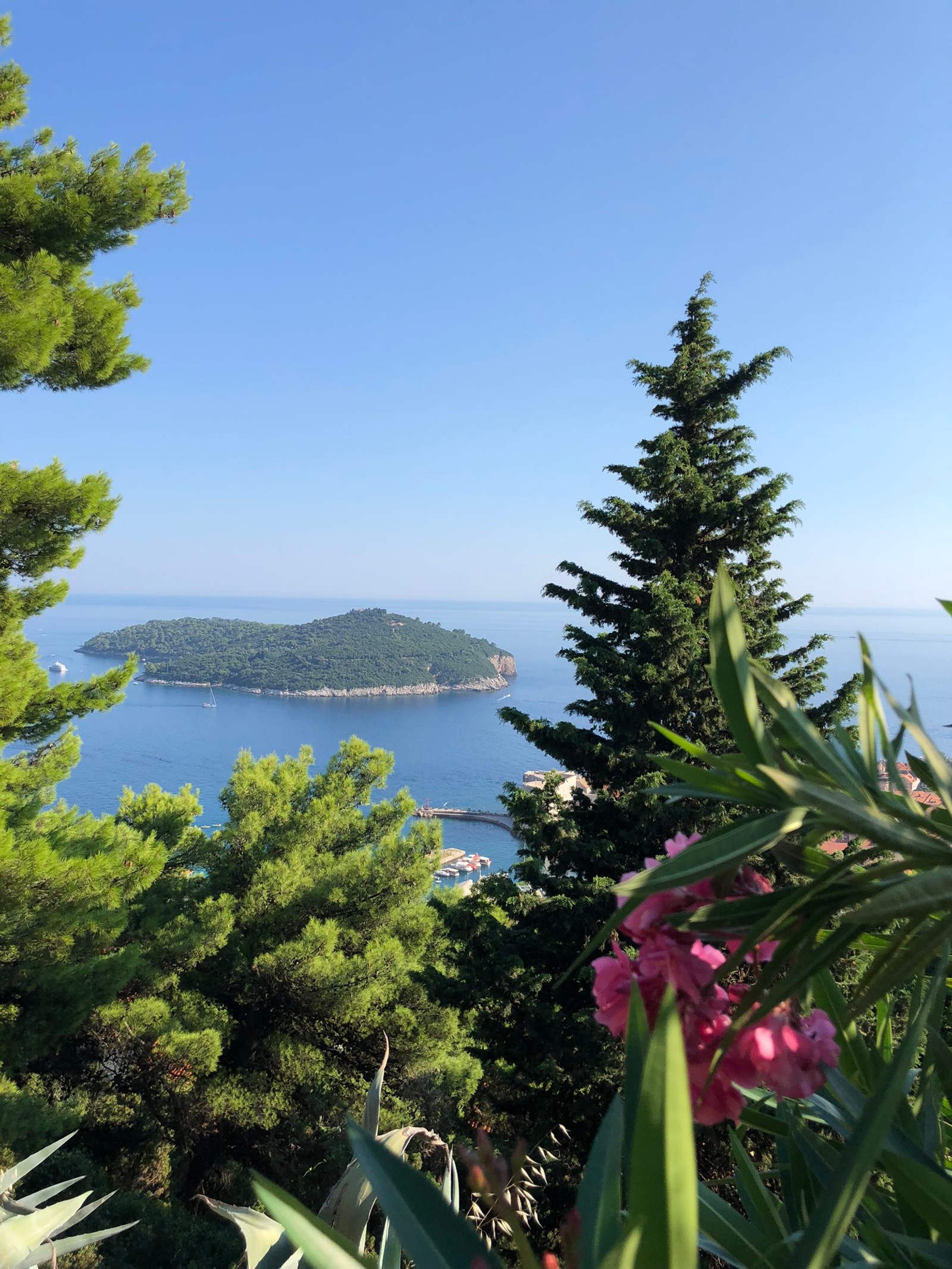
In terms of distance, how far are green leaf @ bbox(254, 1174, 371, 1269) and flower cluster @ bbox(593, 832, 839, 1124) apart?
0.93 feet

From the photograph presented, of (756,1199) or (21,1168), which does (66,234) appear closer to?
(21,1168)

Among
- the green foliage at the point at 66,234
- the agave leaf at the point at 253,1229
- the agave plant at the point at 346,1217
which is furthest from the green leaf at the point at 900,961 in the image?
the green foliage at the point at 66,234

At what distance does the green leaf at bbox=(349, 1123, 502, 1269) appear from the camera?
1.60ft

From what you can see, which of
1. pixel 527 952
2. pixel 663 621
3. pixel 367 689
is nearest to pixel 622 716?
pixel 663 621

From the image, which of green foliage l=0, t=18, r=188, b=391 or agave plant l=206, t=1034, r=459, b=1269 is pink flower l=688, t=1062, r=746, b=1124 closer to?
agave plant l=206, t=1034, r=459, b=1269

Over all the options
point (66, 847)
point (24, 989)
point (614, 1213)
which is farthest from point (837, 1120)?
point (24, 989)

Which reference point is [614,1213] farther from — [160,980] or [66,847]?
[160,980]

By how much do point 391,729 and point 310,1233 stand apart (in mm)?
44647

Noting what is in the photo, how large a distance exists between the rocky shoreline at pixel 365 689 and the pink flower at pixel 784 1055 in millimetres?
52507

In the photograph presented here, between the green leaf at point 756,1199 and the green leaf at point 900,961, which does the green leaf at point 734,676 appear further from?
the green leaf at point 756,1199

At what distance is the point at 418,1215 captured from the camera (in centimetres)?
51

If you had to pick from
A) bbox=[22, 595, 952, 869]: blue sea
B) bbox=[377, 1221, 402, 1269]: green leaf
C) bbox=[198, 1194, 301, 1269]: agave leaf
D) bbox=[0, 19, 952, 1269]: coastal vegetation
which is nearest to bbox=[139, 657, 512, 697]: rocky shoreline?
bbox=[22, 595, 952, 869]: blue sea

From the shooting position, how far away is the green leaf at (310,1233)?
0.49 meters

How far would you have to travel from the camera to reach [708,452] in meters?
5.81
